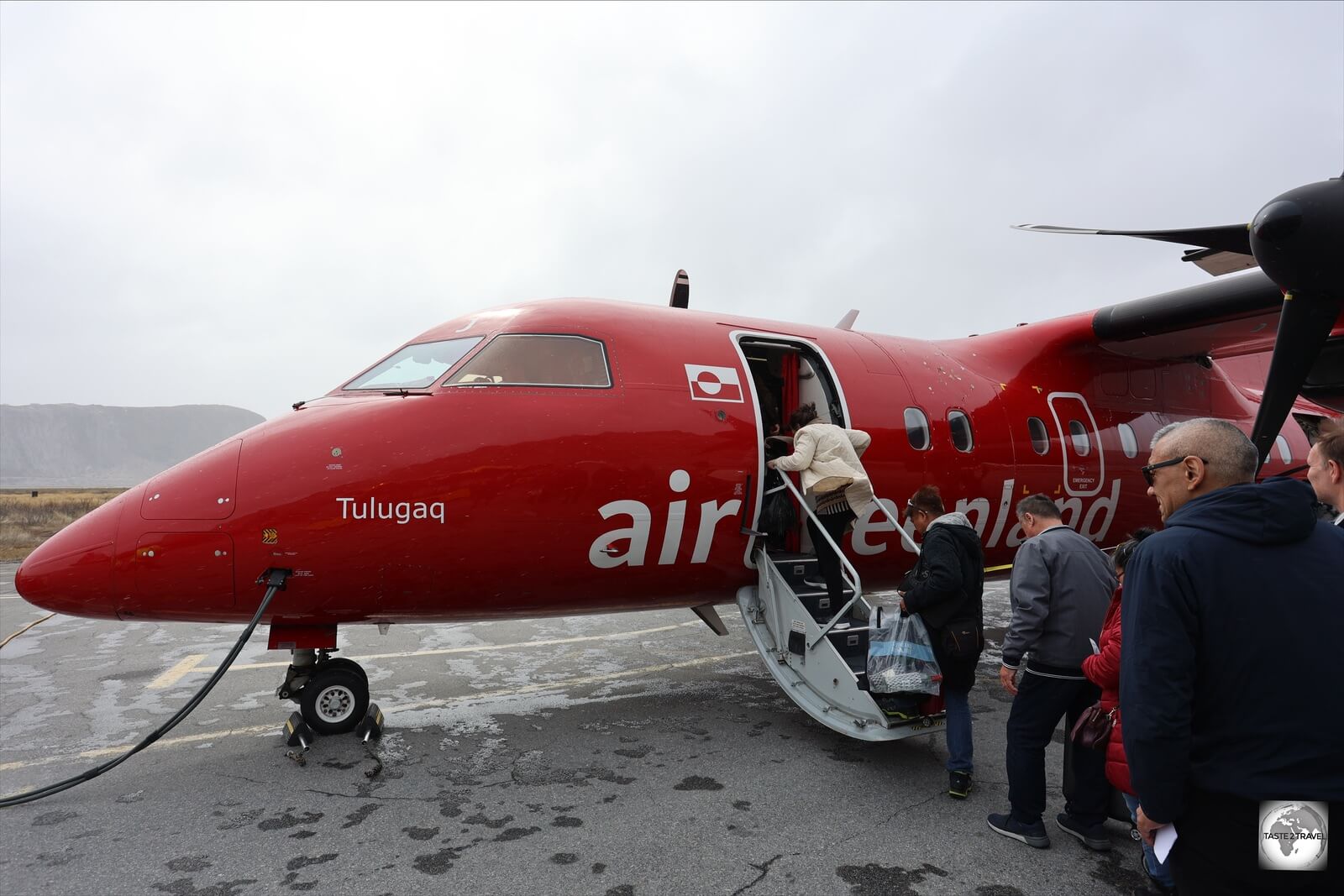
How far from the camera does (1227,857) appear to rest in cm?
198

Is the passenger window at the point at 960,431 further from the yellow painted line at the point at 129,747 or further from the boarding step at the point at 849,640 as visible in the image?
the yellow painted line at the point at 129,747

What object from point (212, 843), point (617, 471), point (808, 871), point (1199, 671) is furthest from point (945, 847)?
point (212, 843)

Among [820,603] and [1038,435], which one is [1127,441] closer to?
[1038,435]

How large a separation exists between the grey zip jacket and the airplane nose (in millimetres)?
5176

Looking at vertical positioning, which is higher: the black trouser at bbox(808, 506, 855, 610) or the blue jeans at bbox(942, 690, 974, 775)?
the black trouser at bbox(808, 506, 855, 610)

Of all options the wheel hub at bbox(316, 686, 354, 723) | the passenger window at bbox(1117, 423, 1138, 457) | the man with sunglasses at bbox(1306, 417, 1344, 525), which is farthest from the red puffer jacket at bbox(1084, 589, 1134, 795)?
the passenger window at bbox(1117, 423, 1138, 457)

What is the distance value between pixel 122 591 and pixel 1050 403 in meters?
8.33

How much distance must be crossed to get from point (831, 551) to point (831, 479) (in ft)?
2.29

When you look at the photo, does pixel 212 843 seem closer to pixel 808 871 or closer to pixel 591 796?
pixel 591 796

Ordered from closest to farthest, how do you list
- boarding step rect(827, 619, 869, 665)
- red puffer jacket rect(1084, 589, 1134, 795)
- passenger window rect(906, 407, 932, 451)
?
red puffer jacket rect(1084, 589, 1134, 795) → boarding step rect(827, 619, 869, 665) → passenger window rect(906, 407, 932, 451)

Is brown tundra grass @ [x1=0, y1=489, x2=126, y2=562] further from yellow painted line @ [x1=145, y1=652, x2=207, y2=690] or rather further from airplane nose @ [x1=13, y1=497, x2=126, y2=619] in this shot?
airplane nose @ [x1=13, y1=497, x2=126, y2=619]

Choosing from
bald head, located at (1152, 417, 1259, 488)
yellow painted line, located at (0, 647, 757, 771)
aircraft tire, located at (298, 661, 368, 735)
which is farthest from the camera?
aircraft tire, located at (298, 661, 368, 735)

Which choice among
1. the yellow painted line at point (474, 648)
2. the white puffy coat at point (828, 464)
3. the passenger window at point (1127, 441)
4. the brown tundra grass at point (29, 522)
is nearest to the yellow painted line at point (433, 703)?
the yellow painted line at point (474, 648)

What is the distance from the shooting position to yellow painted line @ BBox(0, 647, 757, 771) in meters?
5.21
